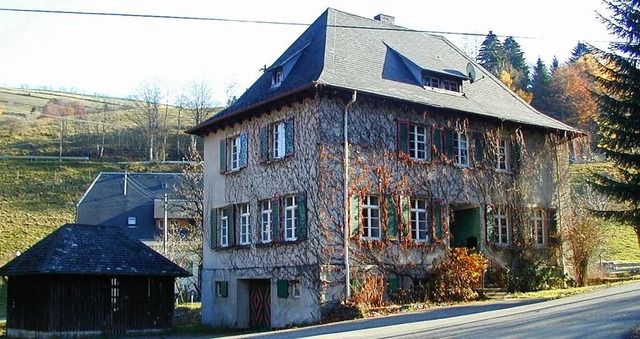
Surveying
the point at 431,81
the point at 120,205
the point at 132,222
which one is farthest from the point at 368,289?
the point at 120,205

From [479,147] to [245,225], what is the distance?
882 centimetres

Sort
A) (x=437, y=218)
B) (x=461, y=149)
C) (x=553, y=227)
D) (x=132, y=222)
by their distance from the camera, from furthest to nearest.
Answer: (x=132, y=222) < (x=553, y=227) < (x=461, y=149) < (x=437, y=218)

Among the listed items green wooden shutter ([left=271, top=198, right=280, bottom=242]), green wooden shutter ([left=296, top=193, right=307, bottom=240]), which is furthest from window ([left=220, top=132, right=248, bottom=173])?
green wooden shutter ([left=296, top=193, right=307, bottom=240])

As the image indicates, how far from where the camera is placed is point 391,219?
23953 millimetres

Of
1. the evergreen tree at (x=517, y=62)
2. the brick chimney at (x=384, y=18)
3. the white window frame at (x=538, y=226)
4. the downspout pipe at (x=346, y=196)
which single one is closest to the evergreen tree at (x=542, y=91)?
the evergreen tree at (x=517, y=62)

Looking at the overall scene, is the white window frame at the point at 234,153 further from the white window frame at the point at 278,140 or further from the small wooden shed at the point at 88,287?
the small wooden shed at the point at 88,287

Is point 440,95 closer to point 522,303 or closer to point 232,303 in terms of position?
point 522,303

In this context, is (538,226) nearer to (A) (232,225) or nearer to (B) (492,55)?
(A) (232,225)

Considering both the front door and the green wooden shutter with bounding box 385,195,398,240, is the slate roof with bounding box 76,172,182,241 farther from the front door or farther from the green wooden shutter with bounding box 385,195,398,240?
the green wooden shutter with bounding box 385,195,398,240

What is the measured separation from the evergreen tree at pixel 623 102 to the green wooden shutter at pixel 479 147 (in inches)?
165

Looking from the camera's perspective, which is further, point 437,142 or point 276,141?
point 437,142

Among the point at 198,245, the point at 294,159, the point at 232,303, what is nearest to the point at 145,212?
the point at 198,245

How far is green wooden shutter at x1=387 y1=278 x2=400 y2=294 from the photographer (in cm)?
2338

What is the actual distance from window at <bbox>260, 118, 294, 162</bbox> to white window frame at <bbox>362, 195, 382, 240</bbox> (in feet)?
9.71
